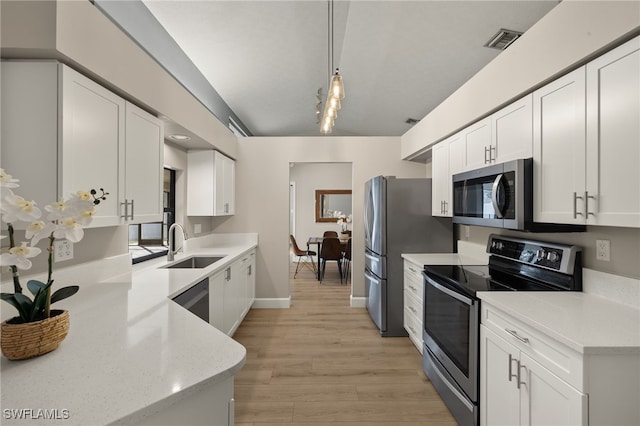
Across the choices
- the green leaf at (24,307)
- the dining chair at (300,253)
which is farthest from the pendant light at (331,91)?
the dining chair at (300,253)

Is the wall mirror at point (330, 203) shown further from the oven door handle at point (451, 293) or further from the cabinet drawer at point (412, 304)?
the oven door handle at point (451, 293)

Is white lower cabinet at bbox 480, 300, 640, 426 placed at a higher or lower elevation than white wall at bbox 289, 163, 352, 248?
lower

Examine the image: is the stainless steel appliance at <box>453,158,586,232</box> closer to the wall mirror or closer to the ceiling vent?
the ceiling vent

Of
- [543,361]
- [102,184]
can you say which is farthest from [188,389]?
[543,361]

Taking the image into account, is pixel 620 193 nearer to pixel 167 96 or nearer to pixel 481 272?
pixel 481 272

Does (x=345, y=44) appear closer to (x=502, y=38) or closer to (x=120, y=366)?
(x=502, y=38)

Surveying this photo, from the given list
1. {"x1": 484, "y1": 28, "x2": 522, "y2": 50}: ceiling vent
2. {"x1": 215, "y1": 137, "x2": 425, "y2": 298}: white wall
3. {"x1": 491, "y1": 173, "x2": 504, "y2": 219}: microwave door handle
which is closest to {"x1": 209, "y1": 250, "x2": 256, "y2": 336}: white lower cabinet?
{"x1": 215, "y1": 137, "x2": 425, "y2": 298}: white wall

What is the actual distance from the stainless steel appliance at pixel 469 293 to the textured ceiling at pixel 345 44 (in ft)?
6.36

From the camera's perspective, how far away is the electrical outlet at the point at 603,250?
5.03 feet

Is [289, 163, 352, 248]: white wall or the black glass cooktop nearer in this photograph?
the black glass cooktop

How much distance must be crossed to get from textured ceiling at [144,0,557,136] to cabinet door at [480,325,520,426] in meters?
2.51

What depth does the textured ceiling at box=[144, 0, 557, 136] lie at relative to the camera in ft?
8.09

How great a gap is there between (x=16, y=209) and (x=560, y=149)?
228cm

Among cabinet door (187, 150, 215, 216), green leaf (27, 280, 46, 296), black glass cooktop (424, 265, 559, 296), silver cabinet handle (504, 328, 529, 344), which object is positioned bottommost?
silver cabinet handle (504, 328, 529, 344)
